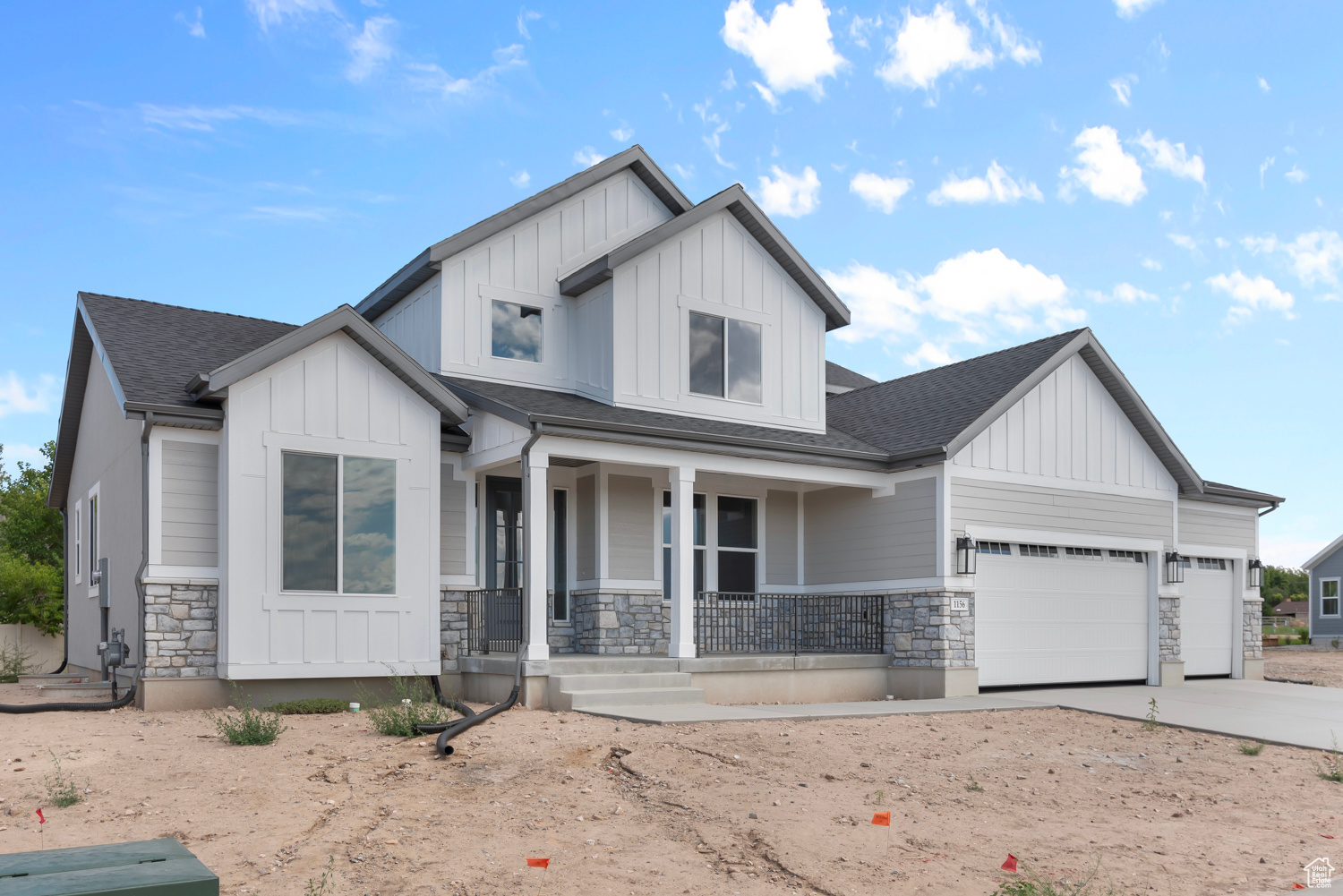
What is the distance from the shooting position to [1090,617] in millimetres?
17281

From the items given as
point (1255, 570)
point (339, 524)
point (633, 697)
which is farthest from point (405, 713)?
point (1255, 570)

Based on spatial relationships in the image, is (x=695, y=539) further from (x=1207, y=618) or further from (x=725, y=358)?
(x=1207, y=618)

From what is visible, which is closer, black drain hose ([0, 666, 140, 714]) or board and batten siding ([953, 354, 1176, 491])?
black drain hose ([0, 666, 140, 714])

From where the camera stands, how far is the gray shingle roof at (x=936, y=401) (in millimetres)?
16141

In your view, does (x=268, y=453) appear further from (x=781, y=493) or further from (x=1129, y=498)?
(x=1129, y=498)

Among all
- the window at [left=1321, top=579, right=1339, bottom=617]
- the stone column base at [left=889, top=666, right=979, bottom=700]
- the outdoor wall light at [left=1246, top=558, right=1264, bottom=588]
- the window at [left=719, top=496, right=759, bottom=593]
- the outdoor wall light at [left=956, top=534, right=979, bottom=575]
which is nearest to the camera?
the stone column base at [left=889, top=666, right=979, bottom=700]

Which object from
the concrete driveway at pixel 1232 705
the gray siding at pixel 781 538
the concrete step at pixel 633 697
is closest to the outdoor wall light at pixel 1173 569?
the concrete driveway at pixel 1232 705

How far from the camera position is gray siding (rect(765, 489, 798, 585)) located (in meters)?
17.4

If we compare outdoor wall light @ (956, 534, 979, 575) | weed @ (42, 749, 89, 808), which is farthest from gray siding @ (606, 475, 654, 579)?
weed @ (42, 749, 89, 808)

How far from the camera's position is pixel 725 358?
16984mm

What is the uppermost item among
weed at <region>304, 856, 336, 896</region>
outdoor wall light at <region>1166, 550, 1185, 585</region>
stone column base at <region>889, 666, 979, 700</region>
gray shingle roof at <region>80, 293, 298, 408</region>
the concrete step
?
gray shingle roof at <region>80, 293, 298, 408</region>

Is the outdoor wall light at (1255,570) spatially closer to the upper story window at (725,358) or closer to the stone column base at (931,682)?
the stone column base at (931,682)

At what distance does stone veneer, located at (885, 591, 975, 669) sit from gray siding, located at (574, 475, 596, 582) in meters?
4.44

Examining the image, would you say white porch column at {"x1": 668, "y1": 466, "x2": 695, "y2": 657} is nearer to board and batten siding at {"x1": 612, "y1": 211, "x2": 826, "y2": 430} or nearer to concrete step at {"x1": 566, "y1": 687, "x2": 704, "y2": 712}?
concrete step at {"x1": 566, "y1": 687, "x2": 704, "y2": 712}
